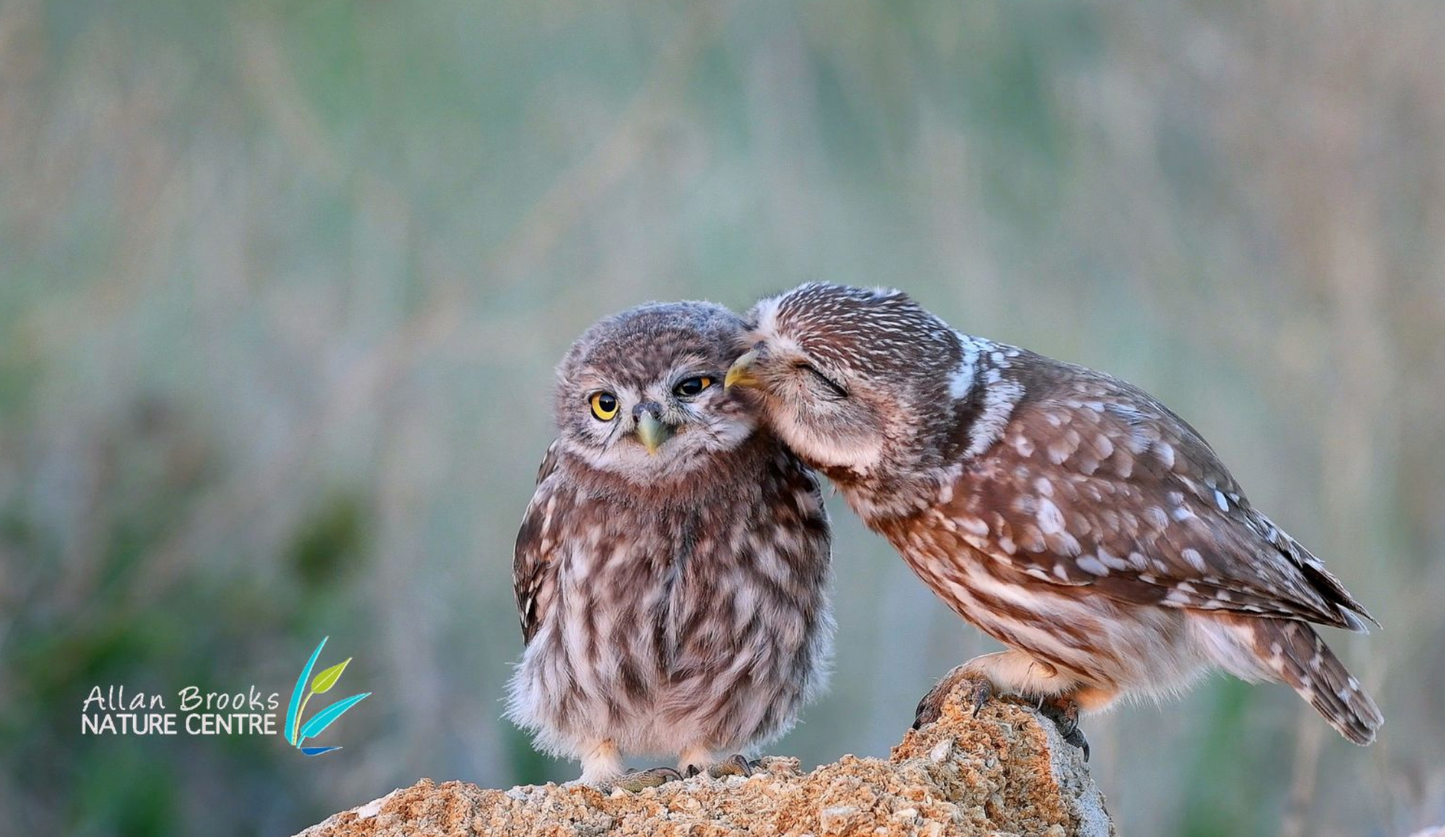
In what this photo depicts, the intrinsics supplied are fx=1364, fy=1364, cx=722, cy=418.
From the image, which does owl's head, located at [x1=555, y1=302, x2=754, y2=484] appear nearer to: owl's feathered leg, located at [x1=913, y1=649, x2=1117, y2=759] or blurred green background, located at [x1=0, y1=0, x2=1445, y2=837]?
owl's feathered leg, located at [x1=913, y1=649, x2=1117, y2=759]

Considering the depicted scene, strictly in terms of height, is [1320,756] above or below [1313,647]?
above

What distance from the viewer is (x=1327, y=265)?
6.93m

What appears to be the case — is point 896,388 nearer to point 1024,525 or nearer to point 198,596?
point 1024,525

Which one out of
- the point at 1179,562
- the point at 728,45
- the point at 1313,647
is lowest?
the point at 1313,647

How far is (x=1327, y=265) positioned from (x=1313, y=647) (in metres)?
4.63

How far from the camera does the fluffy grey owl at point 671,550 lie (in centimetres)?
322

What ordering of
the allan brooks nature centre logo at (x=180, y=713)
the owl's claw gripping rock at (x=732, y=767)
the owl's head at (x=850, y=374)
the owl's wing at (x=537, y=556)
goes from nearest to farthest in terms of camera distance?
the owl's head at (x=850, y=374) < the owl's claw gripping rock at (x=732, y=767) < the owl's wing at (x=537, y=556) < the allan brooks nature centre logo at (x=180, y=713)

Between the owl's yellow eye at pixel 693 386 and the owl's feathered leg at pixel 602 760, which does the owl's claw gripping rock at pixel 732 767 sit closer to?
the owl's feathered leg at pixel 602 760

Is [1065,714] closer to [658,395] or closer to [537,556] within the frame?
[658,395]

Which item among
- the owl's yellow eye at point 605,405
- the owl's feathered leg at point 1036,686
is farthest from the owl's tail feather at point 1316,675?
the owl's yellow eye at point 605,405

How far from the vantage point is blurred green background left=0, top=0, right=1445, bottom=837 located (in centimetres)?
557

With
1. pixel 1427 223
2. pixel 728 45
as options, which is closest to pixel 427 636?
pixel 728 45

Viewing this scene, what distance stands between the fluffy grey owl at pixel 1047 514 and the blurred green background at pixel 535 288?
6.85ft

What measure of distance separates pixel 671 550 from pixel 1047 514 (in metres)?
0.91
